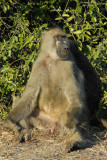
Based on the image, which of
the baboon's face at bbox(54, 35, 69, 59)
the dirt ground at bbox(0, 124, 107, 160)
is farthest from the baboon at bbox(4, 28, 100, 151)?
the dirt ground at bbox(0, 124, 107, 160)

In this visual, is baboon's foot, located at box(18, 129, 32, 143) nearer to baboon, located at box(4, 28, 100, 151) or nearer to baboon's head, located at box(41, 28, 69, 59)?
baboon, located at box(4, 28, 100, 151)

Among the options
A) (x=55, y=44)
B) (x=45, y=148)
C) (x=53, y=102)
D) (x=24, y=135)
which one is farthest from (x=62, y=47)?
(x=45, y=148)

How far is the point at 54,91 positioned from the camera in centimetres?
468

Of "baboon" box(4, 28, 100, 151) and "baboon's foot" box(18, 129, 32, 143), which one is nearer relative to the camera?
"baboon's foot" box(18, 129, 32, 143)

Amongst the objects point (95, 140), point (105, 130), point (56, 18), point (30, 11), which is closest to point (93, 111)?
point (105, 130)

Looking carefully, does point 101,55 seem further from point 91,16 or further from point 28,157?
point 28,157

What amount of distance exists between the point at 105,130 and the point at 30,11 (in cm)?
261

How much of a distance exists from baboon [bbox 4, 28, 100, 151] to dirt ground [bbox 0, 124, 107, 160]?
0.49ft

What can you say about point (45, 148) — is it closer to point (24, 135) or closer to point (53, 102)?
point (24, 135)

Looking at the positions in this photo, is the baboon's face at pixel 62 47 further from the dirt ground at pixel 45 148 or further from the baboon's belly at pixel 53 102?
the dirt ground at pixel 45 148

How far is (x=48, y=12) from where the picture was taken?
6.39 meters

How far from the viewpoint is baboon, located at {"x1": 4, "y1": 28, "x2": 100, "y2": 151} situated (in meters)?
4.51

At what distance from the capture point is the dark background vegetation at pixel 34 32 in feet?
18.8

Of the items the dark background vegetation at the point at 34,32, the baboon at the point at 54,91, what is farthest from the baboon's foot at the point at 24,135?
the dark background vegetation at the point at 34,32
